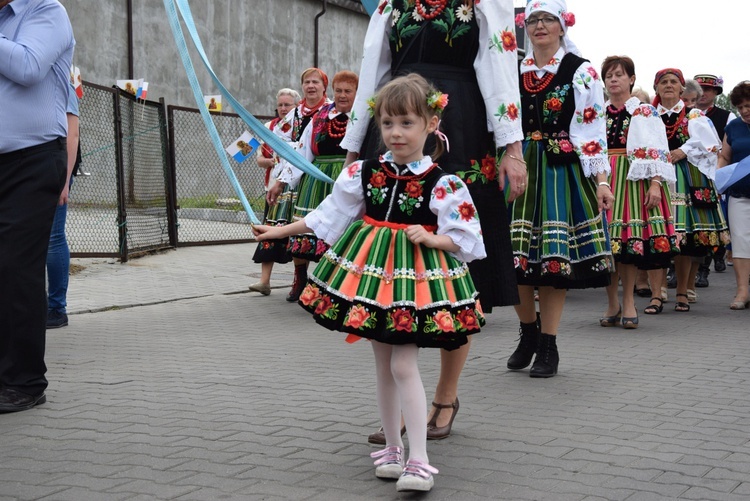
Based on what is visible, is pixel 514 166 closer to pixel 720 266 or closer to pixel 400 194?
pixel 400 194

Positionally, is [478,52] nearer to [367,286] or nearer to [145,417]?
[367,286]

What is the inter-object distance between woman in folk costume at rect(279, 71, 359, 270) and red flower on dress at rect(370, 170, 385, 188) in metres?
4.85

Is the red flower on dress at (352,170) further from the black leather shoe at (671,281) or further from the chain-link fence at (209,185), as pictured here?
the chain-link fence at (209,185)

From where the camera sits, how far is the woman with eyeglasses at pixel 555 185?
235 inches

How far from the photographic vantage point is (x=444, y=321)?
148 inches

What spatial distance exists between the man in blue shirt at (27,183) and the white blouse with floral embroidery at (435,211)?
169 cm

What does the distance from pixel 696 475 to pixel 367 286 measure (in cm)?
142

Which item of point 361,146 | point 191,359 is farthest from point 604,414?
point 191,359

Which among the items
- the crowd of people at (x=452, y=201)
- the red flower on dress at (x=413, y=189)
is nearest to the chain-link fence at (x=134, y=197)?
the crowd of people at (x=452, y=201)

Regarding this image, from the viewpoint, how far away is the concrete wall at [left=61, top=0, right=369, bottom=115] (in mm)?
21188

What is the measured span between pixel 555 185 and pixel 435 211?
2.32m

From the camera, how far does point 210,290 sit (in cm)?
1045

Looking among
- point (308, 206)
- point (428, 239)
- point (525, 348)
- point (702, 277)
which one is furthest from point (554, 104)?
point (702, 277)

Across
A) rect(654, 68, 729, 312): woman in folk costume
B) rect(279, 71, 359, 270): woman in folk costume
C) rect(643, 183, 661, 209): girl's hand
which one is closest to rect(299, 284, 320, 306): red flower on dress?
rect(279, 71, 359, 270): woman in folk costume
